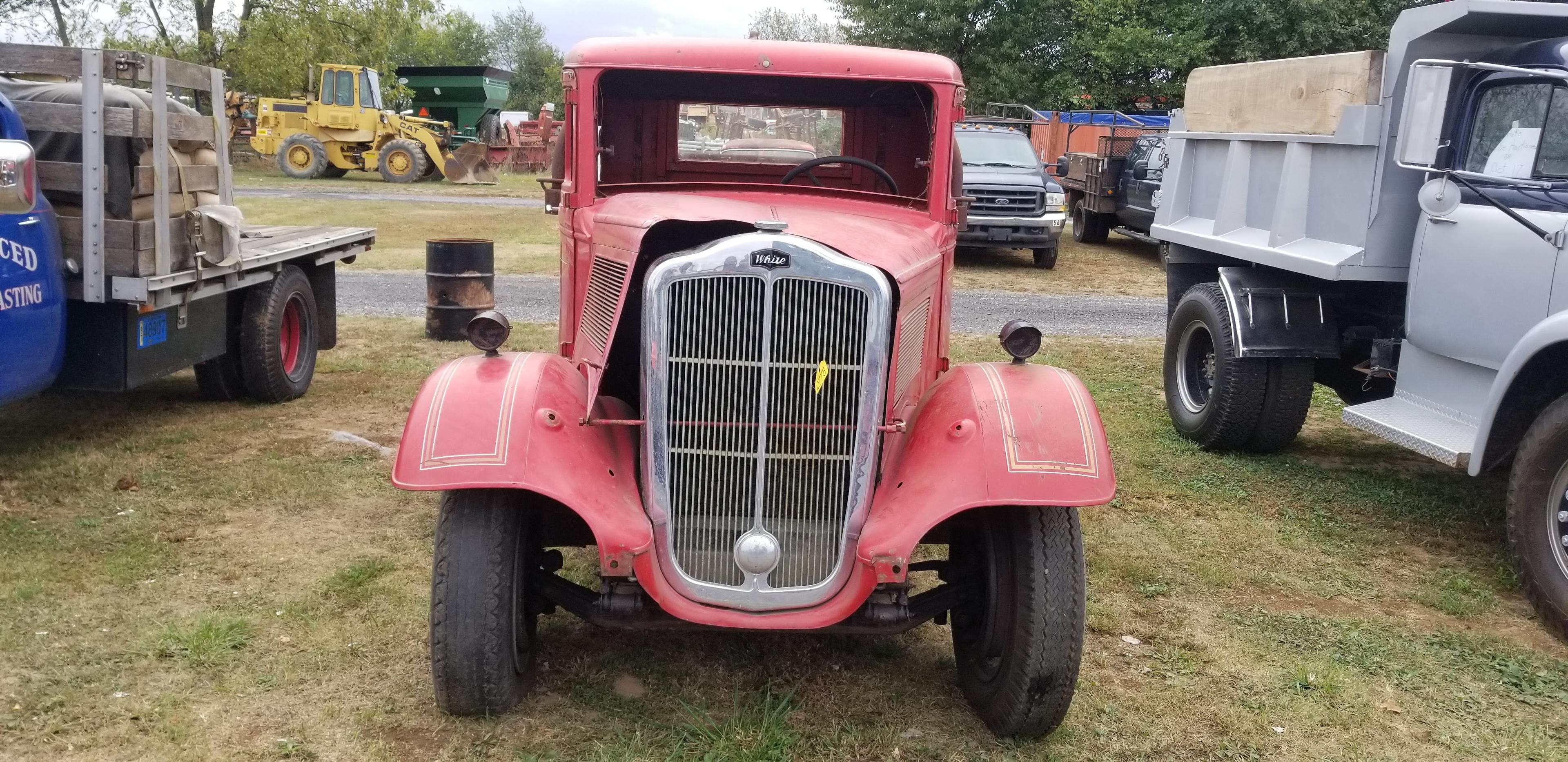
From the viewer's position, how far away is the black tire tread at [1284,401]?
666cm

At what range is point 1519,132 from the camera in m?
5.21

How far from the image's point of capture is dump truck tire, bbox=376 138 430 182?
28.1 metres

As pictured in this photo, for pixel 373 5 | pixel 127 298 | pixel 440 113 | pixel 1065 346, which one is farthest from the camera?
pixel 440 113

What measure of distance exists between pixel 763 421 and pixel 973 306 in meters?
9.24

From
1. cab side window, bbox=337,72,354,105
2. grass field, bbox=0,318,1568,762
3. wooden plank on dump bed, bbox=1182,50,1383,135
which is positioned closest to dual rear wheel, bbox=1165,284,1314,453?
grass field, bbox=0,318,1568,762

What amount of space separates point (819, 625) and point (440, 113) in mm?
37515

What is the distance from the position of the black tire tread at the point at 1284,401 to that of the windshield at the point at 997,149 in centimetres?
901

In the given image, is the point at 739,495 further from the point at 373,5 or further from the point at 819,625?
the point at 373,5

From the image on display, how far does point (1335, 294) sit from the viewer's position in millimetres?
6609

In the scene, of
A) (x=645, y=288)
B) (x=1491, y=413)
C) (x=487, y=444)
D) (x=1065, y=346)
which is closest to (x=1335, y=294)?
(x=1491, y=413)

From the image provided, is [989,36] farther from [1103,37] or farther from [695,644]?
[695,644]

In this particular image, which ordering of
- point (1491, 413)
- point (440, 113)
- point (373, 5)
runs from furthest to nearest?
point (440, 113) → point (373, 5) → point (1491, 413)

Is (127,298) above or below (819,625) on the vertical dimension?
above

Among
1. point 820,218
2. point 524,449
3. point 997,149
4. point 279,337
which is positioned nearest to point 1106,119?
point 997,149
